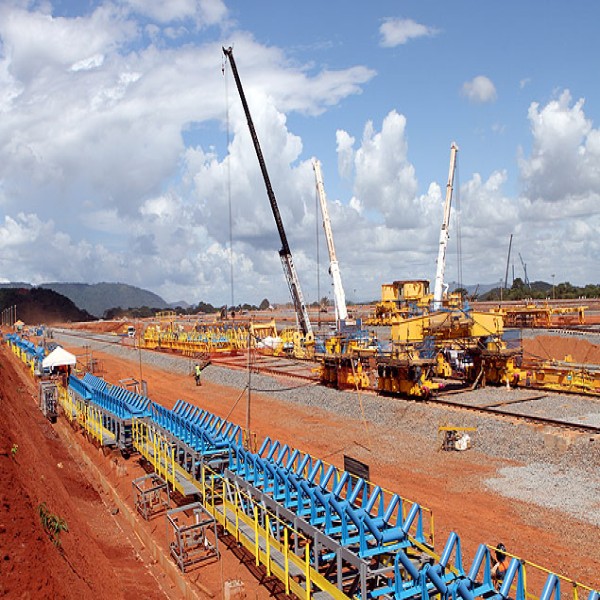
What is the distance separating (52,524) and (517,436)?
44.5 feet

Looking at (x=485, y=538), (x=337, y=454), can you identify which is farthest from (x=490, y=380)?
(x=485, y=538)

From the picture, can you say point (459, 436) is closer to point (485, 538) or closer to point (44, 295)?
point (485, 538)

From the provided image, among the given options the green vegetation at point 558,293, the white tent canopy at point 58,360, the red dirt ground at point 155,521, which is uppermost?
the green vegetation at point 558,293

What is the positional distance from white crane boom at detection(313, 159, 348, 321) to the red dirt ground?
58.5 feet

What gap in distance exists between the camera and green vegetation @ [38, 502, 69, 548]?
8.74m

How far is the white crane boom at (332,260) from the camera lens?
3912cm

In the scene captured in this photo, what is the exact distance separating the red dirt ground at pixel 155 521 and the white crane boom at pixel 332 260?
58.5 feet

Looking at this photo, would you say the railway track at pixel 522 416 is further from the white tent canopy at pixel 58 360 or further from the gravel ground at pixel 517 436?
the white tent canopy at pixel 58 360

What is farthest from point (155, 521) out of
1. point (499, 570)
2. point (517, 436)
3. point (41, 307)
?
point (41, 307)

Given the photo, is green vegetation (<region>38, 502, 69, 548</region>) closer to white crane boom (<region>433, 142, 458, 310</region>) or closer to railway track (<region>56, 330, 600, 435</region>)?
railway track (<region>56, 330, 600, 435</region>)

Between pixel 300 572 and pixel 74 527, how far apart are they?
485 cm

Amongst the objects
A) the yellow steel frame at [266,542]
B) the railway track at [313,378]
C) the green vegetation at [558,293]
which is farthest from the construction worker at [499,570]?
the green vegetation at [558,293]

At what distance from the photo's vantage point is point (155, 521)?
13383 millimetres

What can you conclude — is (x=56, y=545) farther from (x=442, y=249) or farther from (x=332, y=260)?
(x=442, y=249)
